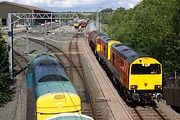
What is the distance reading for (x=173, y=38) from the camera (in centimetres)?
2523

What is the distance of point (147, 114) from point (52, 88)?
6.96 metres

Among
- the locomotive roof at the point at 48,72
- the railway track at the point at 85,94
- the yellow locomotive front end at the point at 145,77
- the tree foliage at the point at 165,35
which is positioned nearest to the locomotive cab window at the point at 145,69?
the yellow locomotive front end at the point at 145,77

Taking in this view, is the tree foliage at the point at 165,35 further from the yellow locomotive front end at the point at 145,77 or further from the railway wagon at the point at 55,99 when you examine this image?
the railway wagon at the point at 55,99

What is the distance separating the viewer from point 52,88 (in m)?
13.5

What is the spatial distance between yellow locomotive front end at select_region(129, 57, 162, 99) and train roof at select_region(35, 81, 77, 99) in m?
5.60

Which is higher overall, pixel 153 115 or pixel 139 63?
pixel 139 63

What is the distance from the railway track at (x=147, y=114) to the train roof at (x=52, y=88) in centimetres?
523

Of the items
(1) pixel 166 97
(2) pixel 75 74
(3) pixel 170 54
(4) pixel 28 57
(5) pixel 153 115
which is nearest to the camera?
(5) pixel 153 115

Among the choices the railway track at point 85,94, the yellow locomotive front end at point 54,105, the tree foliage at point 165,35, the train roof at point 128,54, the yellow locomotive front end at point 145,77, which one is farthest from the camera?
the tree foliage at point 165,35

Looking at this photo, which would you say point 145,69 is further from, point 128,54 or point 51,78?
point 51,78

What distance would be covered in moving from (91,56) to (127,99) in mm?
21254

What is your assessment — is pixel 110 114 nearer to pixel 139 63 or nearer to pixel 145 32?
pixel 139 63

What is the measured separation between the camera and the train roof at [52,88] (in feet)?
43.1

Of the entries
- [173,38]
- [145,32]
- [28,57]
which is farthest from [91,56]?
[173,38]
